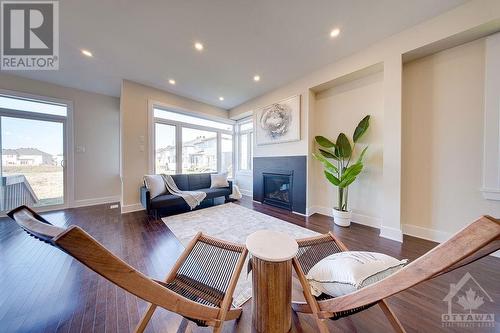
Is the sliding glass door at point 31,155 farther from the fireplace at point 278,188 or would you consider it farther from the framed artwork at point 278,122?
the fireplace at point 278,188

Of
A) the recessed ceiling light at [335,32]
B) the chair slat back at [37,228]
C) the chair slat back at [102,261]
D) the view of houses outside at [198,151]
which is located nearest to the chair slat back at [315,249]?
the chair slat back at [102,261]

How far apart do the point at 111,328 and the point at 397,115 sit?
3.70 metres

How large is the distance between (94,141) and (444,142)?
22.3 ft

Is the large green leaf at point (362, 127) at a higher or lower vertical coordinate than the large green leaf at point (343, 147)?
higher

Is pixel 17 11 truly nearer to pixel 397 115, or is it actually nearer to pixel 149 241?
pixel 149 241

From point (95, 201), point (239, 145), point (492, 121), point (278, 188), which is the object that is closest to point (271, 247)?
point (492, 121)

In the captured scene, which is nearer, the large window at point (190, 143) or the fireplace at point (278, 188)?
the fireplace at point (278, 188)

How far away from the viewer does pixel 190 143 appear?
15.6ft

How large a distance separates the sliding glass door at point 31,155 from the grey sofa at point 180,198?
2.04 m

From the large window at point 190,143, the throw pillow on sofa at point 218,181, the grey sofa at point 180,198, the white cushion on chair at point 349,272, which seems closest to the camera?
the white cushion on chair at point 349,272

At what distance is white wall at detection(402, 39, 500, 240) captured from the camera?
2.02m

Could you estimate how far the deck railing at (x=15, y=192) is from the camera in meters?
3.13

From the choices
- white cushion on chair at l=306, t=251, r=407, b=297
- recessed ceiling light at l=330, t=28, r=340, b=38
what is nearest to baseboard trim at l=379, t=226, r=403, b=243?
white cushion on chair at l=306, t=251, r=407, b=297

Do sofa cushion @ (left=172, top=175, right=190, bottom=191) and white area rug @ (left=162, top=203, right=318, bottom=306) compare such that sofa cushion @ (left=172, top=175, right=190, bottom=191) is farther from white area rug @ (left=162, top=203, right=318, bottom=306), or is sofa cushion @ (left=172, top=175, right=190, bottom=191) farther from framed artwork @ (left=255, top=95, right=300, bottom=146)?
framed artwork @ (left=255, top=95, right=300, bottom=146)
